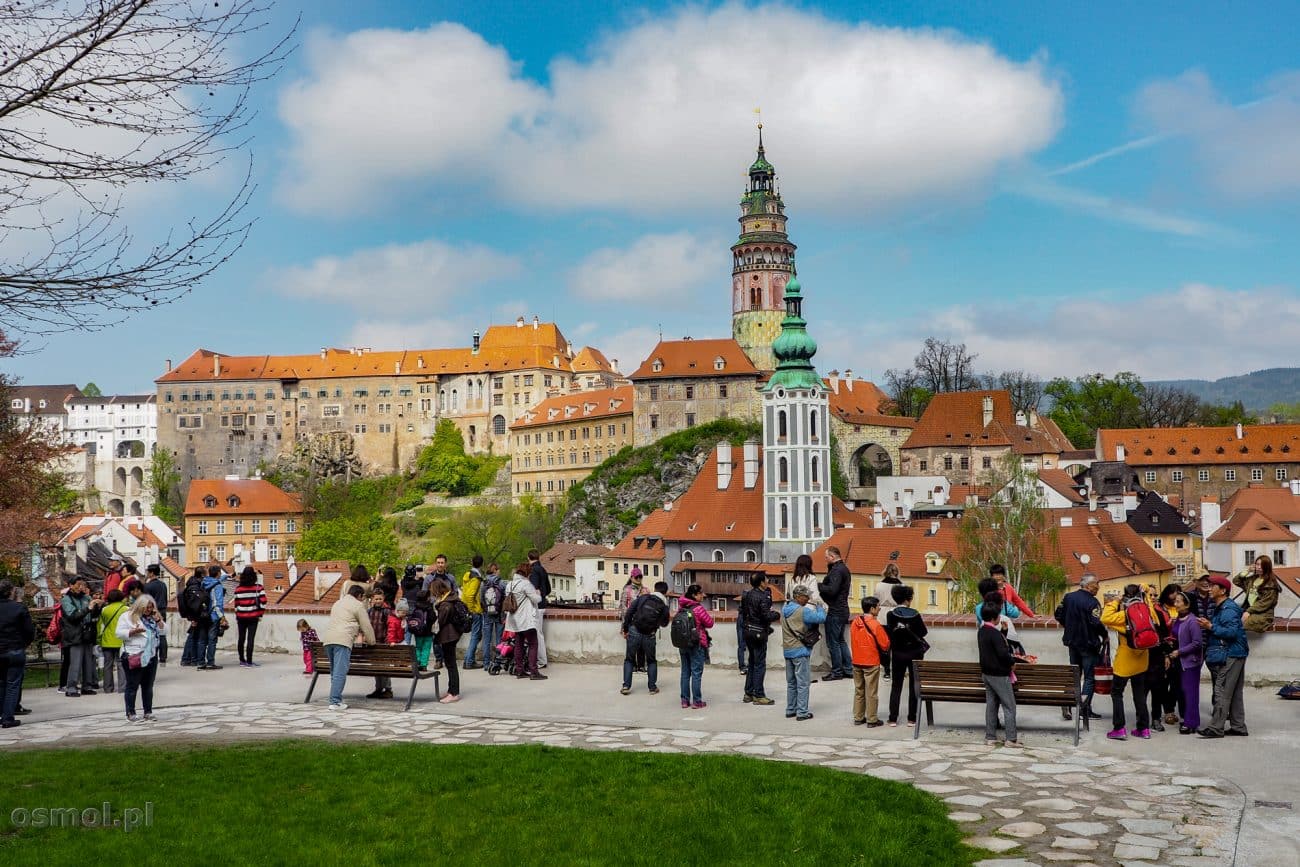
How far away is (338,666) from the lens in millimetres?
12141

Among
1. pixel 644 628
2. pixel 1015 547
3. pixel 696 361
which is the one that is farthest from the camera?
pixel 696 361

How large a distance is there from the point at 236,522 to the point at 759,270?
46.6 meters

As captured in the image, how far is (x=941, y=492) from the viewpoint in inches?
3066

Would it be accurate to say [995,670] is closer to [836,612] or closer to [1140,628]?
[1140,628]

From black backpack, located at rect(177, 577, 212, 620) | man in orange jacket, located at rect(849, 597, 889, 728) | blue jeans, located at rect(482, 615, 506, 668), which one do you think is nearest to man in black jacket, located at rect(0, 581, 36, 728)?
black backpack, located at rect(177, 577, 212, 620)

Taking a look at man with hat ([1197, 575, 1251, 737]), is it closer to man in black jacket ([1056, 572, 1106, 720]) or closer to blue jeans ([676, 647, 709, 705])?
man in black jacket ([1056, 572, 1106, 720])

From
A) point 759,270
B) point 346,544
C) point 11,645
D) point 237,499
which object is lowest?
point 11,645

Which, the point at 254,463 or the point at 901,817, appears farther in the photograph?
the point at 254,463

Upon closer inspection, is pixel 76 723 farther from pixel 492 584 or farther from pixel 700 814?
pixel 700 814

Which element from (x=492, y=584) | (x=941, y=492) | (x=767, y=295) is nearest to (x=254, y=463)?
(x=767, y=295)

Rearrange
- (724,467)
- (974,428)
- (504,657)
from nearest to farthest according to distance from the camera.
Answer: (504,657) < (724,467) < (974,428)

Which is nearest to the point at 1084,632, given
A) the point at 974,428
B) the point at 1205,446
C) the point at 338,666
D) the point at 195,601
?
the point at 338,666

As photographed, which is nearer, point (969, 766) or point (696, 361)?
point (969, 766)

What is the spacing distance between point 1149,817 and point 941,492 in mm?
72029
